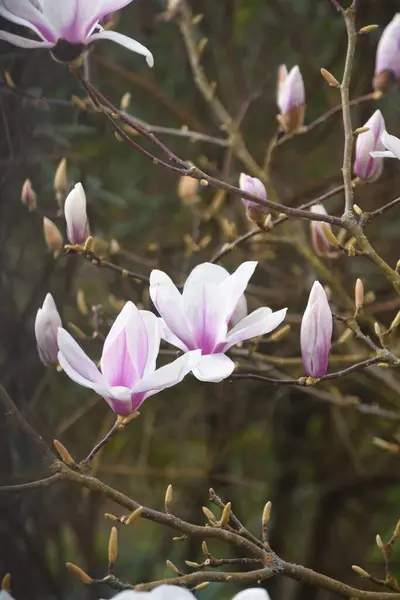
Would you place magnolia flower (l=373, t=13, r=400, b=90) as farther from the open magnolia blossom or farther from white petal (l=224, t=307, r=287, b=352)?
the open magnolia blossom

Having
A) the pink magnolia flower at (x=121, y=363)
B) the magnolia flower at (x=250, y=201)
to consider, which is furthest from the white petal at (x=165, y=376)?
the magnolia flower at (x=250, y=201)

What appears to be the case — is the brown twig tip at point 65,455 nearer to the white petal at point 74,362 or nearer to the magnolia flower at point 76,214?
the white petal at point 74,362

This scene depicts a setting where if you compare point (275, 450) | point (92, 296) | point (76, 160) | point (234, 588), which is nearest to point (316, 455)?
point (275, 450)

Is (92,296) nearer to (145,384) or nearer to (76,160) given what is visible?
(76,160)

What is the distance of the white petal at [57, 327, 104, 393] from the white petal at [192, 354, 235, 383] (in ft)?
0.16

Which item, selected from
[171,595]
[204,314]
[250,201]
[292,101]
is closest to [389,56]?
[292,101]

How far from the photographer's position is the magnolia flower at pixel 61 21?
0.32 metres

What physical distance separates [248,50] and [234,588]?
642mm

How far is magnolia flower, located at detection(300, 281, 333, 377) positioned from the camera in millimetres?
335

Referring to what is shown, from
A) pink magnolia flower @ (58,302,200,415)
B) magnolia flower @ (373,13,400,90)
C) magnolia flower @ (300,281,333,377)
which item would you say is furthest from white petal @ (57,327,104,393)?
magnolia flower @ (373,13,400,90)

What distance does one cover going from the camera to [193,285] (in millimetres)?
331

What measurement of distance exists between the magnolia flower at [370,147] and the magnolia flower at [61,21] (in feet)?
0.55

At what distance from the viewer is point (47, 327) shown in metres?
0.37

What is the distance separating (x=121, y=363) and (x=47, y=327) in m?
0.08
